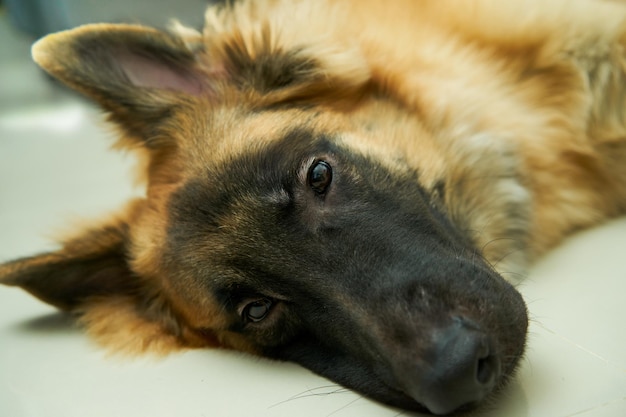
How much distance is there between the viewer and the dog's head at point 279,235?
146 cm

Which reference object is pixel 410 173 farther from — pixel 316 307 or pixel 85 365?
pixel 85 365

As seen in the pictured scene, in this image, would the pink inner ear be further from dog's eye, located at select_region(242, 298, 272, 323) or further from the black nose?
the black nose

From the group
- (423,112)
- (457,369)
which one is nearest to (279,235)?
(457,369)

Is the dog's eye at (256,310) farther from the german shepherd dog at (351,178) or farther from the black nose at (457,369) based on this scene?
the black nose at (457,369)

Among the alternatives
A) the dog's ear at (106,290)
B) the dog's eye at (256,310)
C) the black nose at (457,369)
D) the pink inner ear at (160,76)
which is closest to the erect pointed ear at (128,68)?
the pink inner ear at (160,76)

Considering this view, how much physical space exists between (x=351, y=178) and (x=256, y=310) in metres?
0.51

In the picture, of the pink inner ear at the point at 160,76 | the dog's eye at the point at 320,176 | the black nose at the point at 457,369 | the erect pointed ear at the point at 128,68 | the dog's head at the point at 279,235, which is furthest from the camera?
the pink inner ear at the point at 160,76

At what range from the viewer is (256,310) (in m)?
1.88

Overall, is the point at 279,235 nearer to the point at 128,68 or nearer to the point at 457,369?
the point at 457,369

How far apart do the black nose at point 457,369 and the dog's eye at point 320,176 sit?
0.61 metres

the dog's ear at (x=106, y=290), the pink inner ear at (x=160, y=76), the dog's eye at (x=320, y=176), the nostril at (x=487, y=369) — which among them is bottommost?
the dog's ear at (x=106, y=290)

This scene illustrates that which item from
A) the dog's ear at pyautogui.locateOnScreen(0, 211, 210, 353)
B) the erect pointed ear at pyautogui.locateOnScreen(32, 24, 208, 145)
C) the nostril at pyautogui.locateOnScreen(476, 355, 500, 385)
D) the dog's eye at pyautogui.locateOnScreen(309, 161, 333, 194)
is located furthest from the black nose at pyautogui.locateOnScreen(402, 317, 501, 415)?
the erect pointed ear at pyautogui.locateOnScreen(32, 24, 208, 145)

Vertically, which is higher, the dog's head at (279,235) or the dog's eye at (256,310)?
the dog's head at (279,235)

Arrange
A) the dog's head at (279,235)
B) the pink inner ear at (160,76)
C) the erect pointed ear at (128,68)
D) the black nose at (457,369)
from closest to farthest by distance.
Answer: the black nose at (457,369), the dog's head at (279,235), the erect pointed ear at (128,68), the pink inner ear at (160,76)
